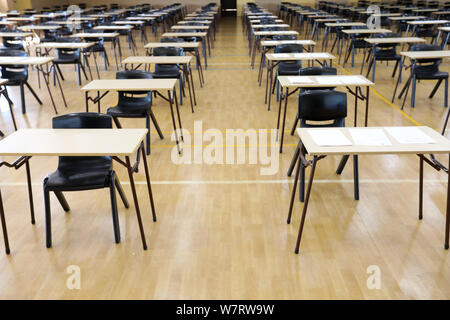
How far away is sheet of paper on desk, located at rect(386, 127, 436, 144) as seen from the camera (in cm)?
273

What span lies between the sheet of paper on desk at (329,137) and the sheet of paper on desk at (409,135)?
1.19 feet

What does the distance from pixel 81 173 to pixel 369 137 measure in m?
2.11

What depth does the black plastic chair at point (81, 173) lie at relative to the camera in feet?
9.53

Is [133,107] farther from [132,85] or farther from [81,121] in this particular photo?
[81,121]

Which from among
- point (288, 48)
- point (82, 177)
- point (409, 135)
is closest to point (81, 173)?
point (82, 177)

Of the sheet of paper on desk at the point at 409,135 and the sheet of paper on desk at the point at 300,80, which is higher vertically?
the sheet of paper on desk at the point at 300,80

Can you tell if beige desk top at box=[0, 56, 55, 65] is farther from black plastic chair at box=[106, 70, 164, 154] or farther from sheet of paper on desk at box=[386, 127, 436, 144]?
sheet of paper on desk at box=[386, 127, 436, 144]

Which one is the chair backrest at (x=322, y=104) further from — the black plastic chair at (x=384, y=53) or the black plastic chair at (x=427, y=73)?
the black plastic chair at (x=384, y=53)

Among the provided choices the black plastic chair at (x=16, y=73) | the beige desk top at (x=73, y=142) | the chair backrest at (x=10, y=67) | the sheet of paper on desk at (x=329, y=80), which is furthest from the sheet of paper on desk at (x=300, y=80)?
the chair backrest at (x=10, y=67)

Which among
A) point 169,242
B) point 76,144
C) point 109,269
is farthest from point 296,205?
point 76,144

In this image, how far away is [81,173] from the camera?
3.06 metres

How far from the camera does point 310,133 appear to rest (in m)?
A: 2.90

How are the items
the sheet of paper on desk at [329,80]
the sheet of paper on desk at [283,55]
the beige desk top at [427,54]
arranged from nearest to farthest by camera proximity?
the sheet of paper on desk at [329,80]
the beige desk top at [427,54]
the sheet of paper on desk at [283,55]
